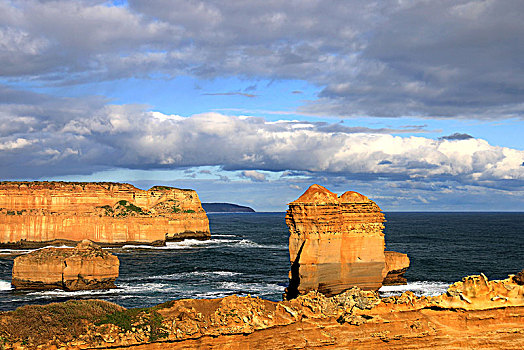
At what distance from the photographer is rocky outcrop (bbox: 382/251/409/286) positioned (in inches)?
1731

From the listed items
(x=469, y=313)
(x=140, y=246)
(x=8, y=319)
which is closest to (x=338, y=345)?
(x=469, y=313)

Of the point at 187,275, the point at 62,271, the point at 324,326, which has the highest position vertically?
the point at 324,326

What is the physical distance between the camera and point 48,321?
18000mm

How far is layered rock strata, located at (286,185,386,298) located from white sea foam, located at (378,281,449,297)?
7.60 ft

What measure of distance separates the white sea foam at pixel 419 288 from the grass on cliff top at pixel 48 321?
27043mm

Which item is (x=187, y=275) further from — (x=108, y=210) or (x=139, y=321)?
(x=108, y=210)

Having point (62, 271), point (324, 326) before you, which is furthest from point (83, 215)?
point (324, 326)

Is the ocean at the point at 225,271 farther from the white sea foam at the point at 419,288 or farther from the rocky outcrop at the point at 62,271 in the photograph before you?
the rocky outcrop at the point at 62,271

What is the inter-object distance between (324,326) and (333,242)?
20.6 meters

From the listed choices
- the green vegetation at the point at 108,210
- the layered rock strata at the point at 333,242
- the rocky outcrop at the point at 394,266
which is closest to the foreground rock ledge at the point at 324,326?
the layered rock strata at the point at 333,242

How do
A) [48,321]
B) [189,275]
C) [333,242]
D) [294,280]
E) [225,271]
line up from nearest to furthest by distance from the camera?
1. [48,321]
2. [294,280]
3. [333,242]
4. [189,275]
5. [225,271]

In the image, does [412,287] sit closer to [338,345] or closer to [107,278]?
[107,278]

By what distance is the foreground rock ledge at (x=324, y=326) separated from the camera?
16.6 m

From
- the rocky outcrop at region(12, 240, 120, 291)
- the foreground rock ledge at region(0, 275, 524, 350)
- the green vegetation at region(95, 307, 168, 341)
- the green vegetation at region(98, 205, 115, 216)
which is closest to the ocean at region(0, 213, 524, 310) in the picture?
the rocky outcrop at region(12, 240, 120, 291)
